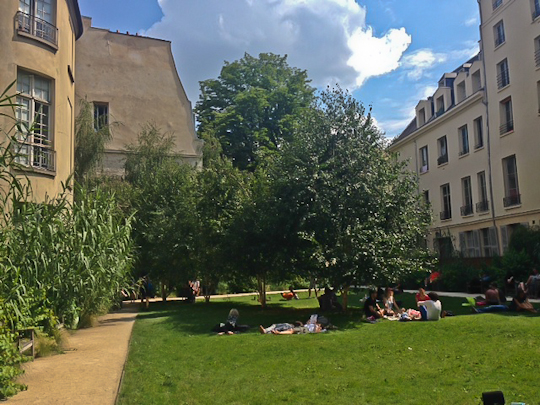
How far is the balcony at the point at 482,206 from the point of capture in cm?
3242

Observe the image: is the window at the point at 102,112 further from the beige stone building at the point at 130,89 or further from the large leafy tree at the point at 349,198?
the large leafy tree at the point at 349,198

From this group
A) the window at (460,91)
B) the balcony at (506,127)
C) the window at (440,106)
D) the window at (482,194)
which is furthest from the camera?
the window at (440,106)

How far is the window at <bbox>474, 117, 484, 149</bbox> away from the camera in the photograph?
33594 mm

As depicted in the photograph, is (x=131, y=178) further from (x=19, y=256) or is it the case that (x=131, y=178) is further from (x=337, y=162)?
(x=19, y=256)

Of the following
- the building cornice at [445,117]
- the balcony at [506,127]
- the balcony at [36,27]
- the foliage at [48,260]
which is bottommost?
the foliage at [48,260]

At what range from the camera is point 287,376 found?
9.38 m

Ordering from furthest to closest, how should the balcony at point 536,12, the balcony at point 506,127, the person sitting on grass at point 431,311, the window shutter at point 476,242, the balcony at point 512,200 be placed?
the window shutter at point 476,242 → the balcony at point 506,127 → the balcony at point 512,200 → the balcony at point 536,12 → the person sitting on grass at point 431,311

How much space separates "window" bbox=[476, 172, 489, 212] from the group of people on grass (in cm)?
1570

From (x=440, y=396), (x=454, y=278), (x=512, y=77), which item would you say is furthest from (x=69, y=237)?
(x=512, y=77)

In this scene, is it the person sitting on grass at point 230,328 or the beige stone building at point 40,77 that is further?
the beige stone building at point 40,77

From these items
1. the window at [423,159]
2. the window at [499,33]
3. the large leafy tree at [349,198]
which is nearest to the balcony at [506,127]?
the window at [499,33]

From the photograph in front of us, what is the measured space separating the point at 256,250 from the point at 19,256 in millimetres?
9313

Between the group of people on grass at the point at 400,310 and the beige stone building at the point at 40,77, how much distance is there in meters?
10.1

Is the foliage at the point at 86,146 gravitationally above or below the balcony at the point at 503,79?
below
